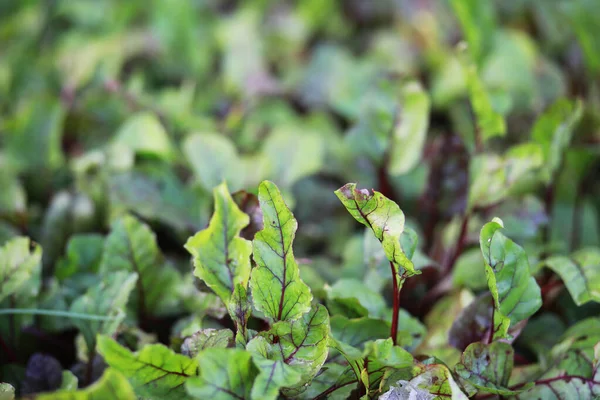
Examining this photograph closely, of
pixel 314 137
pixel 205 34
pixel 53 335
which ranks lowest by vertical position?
pixel 53 335

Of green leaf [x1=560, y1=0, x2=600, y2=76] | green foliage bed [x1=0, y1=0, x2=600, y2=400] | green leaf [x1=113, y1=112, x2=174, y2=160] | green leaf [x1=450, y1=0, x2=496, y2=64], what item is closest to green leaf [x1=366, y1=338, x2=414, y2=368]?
green foliage bed [x1=0, y1=0, x2=600, y2=400]

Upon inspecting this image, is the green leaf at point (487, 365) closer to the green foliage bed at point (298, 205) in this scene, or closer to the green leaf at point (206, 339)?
the green foliage bed at point (298, 205)

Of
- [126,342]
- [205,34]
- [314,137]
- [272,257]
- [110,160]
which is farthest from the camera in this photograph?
[205,34]

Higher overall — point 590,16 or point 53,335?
point 590,16

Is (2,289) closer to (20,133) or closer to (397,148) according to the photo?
(20,133)

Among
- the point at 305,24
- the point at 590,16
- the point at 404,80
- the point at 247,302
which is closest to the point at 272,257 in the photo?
the point at 247,302

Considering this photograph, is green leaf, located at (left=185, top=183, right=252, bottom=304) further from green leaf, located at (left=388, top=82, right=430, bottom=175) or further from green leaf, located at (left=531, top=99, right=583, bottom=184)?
green leaf, located at (left=531, top=99, right=583, bottom=184)
